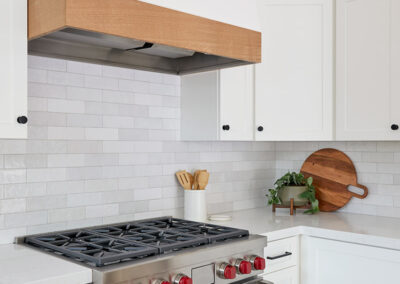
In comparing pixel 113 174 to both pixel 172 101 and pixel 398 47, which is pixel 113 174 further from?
pixel 398 47

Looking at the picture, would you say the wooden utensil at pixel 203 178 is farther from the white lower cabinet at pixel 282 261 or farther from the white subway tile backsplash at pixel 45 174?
the white subway tile backsplash at pixel 45 174

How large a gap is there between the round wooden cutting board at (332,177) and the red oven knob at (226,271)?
1396mm

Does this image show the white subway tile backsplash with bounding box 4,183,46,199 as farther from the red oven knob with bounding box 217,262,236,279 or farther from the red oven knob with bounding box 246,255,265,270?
the red oven knob with bounding box 246,255,265,270

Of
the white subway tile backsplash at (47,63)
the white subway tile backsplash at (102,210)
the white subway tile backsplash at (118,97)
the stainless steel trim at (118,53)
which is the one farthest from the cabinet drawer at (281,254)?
the white subway tile backsplash at (47,63)

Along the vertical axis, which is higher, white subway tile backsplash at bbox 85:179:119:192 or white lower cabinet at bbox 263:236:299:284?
white subway tile backsplash at bbox 85:179:119:192

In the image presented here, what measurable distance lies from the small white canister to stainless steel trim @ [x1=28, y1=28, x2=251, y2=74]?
738mm

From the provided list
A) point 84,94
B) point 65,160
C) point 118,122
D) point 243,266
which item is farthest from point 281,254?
point 84,94

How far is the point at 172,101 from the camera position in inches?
111

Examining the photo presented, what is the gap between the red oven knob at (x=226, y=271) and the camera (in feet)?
6.57

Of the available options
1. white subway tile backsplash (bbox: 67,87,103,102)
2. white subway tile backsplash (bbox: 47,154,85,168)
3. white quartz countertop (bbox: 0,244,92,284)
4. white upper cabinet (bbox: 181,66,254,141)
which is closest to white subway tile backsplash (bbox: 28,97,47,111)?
white subway tile backsplash (bbox: 67,87,103,102)

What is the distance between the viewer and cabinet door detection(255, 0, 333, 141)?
283cm

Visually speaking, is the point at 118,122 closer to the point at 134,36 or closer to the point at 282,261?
the point at 134,36

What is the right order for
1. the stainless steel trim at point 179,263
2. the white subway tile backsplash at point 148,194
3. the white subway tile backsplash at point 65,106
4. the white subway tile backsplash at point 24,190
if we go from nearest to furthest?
the stainless steel trim at point 179,263
the white subway tile backsplash at point 24,190
the white subway tile backsplash at point 65,106
the white subway tile backsplash at point 148,194

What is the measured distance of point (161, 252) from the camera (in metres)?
1.90
